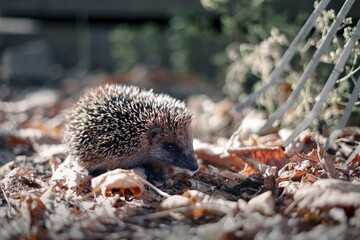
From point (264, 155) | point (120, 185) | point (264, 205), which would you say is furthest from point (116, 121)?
point (264, 205)

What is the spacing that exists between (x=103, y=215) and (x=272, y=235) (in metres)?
1.09

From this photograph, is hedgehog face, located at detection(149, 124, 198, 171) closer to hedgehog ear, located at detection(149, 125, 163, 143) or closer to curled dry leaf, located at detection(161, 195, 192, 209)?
hedgehog ear, located at detection(149, 125, 163, 143)

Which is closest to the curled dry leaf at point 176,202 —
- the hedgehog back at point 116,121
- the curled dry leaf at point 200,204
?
the curled dry leaf at point 200,204

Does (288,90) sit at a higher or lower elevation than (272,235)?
higher

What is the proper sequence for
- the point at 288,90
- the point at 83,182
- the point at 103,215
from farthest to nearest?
the point at 288,90
the point at 83,182
the point at 103,215

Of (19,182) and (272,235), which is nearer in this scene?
(272,235)

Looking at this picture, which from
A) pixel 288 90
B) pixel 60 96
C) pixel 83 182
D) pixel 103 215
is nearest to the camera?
pixel 103 215

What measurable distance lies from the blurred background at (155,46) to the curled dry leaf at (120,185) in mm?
2030

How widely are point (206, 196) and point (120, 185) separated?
2.15 ft

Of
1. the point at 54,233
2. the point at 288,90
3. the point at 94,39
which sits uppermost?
the point at 94,39

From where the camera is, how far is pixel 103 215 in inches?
136

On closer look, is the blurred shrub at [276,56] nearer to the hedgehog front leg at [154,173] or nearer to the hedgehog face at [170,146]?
the hedgehog face at [170,146]

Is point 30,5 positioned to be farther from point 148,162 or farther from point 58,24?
point 148,162

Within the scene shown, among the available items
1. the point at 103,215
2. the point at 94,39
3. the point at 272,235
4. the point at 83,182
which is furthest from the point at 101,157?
the point at 94,39
